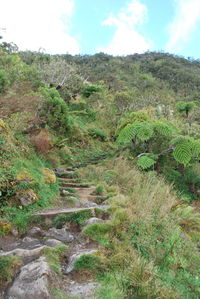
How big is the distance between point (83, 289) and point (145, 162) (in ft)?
17.6

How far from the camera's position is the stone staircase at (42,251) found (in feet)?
9.11

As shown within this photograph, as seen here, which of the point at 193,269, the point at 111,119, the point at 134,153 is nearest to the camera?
the point at 193,269

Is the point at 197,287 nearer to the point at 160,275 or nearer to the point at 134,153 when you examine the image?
the point at 160,275

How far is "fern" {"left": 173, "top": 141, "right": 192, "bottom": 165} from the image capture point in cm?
786

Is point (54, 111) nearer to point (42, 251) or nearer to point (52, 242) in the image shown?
point (52, 242)

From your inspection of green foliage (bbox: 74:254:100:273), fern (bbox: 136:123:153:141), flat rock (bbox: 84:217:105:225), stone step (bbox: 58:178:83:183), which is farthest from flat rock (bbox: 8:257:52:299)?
fern (bbox: 136:123:153:141)

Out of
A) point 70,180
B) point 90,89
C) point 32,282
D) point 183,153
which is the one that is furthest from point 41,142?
point 90,89

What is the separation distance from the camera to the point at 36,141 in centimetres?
722

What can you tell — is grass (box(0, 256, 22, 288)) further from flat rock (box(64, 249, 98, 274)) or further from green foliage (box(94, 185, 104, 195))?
green foliage (box(94, 185, 104, 195))

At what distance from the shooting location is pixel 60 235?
13.5 ft

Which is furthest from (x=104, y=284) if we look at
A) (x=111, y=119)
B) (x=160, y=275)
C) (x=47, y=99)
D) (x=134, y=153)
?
(x=111, y=119)

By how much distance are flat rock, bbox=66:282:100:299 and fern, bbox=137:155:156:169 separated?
5078 millimetres

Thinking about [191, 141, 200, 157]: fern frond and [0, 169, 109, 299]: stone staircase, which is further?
[191, 141, 200, 157]: fern frond

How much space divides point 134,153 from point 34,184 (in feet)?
16.2
